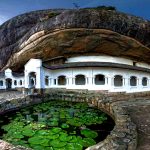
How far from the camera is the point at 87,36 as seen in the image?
2444 cm

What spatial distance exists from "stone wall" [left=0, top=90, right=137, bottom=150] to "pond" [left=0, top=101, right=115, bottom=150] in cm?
82

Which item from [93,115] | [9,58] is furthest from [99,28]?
[9,58]

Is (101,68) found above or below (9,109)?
above

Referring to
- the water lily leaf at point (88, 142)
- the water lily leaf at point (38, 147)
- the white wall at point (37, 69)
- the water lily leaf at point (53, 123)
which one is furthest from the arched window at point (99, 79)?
the water lily leaf at point (38, 147)

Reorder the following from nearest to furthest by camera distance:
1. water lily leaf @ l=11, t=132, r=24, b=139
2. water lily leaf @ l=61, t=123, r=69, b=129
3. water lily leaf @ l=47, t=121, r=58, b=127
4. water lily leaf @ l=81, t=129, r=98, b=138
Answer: water lily leaf @ l=11, t=132, r=24, b=139, water lily leaf @ l=81, t=129, r=98, b=138, water lily leaf @ l=61, t=123, r=69, b=129, water lily leaf @ l=47, t=121, r=58, b=127

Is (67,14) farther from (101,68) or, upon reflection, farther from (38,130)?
(38,130)

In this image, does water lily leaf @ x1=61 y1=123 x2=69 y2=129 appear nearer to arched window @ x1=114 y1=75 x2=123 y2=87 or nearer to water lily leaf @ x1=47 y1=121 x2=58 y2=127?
water lily leaf @ x1=47 y1=121 x2=58 y2=127

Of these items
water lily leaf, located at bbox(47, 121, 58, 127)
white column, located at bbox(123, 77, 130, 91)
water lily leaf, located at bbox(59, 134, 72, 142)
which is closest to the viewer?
water lily leaf, located at bbox(59, 134, 72, 142)

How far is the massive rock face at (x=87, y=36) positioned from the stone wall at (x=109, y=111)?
5847 mm

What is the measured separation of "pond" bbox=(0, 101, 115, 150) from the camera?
32.7 feet

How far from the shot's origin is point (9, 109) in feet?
58.4

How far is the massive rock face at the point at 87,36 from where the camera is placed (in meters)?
23.9

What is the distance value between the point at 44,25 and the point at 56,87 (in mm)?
7682

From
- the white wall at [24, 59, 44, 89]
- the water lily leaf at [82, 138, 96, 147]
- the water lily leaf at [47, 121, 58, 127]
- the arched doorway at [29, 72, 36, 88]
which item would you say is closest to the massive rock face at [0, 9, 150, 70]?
the white wall at [24, 59, 44, 89]
